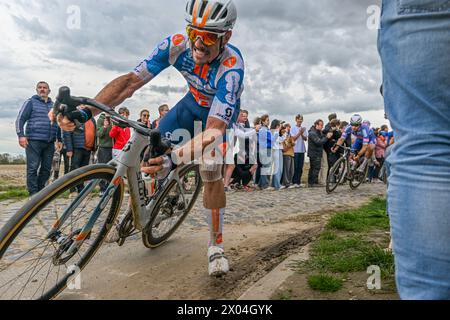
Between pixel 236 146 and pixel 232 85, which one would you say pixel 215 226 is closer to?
pixel 232 85

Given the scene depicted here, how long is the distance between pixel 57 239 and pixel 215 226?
1.46 meters

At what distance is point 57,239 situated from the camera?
279 centimetres

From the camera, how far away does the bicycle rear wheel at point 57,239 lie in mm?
2557

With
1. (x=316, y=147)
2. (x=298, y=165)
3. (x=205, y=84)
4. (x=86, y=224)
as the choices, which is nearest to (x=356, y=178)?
(x=316, y=147)

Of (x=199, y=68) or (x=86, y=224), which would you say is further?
(x=199, y=68)

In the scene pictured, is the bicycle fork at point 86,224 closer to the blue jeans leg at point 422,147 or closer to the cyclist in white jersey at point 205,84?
the cyclist in white jersey at point 205,84

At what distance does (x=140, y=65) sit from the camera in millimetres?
3660

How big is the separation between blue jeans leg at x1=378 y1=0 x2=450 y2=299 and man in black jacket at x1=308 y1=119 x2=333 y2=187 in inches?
487

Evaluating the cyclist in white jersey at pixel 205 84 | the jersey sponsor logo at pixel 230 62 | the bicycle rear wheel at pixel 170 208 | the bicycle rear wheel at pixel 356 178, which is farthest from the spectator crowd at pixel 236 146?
the jersey sponsor logo at pixel 230 62

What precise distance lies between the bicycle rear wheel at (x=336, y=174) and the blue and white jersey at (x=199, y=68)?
323 inches

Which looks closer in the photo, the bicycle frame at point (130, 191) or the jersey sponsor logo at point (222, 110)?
the bicycle frame at point (130, 191)

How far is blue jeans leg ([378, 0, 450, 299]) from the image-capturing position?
1.15 metres
